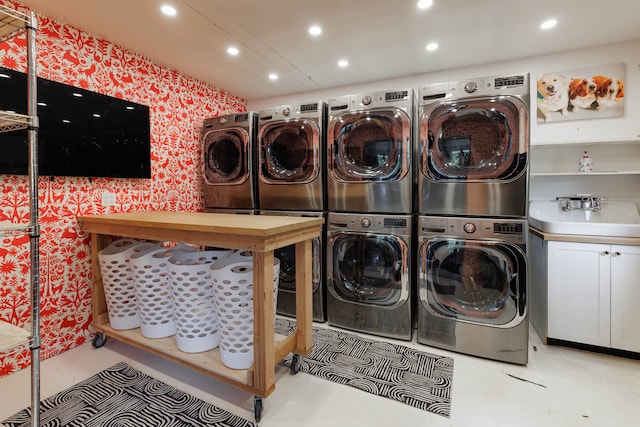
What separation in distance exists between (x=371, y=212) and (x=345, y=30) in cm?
139

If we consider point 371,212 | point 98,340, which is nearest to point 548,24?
point 371,212

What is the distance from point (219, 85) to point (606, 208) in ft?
12.9

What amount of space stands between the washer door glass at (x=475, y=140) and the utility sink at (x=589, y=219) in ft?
2.07

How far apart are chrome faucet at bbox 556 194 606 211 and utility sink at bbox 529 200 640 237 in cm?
2

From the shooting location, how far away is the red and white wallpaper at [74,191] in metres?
1.91

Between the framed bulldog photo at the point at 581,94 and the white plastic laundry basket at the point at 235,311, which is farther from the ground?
the framed bulldog photo at the point at 581,94

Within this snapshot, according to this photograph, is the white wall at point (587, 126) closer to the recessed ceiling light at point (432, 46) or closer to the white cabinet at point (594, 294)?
the recessed ceiling light at point (432, 46)

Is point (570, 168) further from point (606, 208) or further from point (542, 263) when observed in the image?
point (542, 263)

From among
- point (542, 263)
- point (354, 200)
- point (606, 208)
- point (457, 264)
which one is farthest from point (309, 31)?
point (606, 208)

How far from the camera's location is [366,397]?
1706mm

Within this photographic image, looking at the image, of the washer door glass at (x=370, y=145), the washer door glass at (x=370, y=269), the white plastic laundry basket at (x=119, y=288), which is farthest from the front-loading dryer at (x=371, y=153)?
the white plastic laundry basket at (x=119, y=288)

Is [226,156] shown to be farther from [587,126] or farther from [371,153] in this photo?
[587,126]

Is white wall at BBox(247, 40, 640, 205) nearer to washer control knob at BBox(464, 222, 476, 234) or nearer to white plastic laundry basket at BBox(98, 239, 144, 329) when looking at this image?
washer control knob at BBox(464, 222, 476, 234)

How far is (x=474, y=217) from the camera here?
2059 mm
